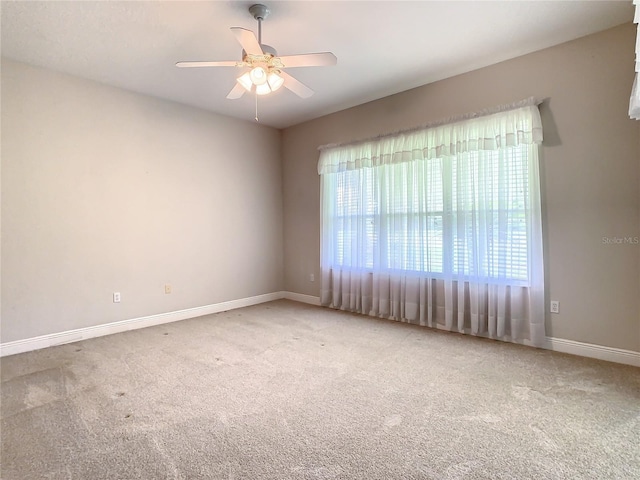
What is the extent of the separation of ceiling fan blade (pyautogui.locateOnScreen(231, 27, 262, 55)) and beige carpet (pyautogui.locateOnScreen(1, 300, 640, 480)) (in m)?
2.32

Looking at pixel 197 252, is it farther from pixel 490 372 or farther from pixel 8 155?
pixel 490 372

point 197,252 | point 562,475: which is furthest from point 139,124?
point 562,475

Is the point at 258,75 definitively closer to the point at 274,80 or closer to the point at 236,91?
the point at 274,80

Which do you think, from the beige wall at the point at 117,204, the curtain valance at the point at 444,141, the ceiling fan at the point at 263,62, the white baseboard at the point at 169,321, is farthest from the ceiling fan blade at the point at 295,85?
the white baseboard at the point at 169,321

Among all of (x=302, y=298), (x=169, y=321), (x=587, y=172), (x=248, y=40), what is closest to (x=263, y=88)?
(x=248, y=40)

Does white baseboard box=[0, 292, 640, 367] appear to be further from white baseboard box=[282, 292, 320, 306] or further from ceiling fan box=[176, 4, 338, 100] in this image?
ceiling fan box=[176, 4, 338, 100]

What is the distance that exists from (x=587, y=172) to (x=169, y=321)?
4632mm

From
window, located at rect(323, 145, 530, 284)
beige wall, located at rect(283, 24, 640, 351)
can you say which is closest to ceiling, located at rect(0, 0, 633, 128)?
beige wall, located at rect(283, 24, 640, 351)

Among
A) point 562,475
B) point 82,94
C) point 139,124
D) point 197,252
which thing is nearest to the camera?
point 562,475

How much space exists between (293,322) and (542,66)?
3.64 m

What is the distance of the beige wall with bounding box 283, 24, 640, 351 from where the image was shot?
8.85ft

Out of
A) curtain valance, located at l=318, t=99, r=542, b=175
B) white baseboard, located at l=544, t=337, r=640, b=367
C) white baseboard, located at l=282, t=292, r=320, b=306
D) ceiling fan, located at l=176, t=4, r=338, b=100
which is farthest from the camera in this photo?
white baseboard, located at l=282, t=292, r=320, b=306

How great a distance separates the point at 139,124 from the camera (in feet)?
12.9

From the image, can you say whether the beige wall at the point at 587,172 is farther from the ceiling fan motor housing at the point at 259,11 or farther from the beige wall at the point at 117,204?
the beige wall at the point at 117,204
